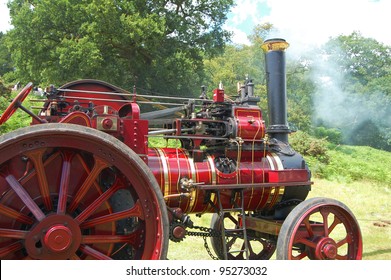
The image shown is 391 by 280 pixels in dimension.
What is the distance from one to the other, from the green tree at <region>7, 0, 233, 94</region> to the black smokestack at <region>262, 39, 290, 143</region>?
1174cm

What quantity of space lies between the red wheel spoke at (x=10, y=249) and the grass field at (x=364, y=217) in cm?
281

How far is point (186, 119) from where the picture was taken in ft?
12.2

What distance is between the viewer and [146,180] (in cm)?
265

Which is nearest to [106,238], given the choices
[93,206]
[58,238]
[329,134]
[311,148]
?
[93,206]

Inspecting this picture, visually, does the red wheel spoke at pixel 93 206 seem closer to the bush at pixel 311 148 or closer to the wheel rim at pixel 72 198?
the wheel rim at pixel 72 198

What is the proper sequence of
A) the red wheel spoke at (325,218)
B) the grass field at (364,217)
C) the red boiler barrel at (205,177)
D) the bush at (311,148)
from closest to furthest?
1. the red boiler barrel at (205,177)
2. the red wheel spoke at (325,218)
3. the grass field at (364,217)
4. the bush at (311,148)

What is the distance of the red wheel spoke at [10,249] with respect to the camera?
2467 millimetres

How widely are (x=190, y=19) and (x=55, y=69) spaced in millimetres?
7105

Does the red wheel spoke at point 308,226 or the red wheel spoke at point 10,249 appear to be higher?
the red wheel spoke at point 10,249

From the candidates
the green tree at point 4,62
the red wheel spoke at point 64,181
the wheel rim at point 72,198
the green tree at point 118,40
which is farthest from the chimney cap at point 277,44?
the green tree at point 4,62

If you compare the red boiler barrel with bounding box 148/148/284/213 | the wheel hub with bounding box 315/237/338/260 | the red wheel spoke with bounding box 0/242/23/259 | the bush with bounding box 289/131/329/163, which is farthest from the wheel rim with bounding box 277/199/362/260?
the bush with bounding box 289/131/329/163

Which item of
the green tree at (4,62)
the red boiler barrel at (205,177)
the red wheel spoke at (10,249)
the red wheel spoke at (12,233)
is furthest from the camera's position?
the green tree at (4,62)

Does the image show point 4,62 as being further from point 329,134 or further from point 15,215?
point 15,215

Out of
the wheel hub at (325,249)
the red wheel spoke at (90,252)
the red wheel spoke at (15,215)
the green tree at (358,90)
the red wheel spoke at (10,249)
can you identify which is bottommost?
the wheel hub at (325,249)
